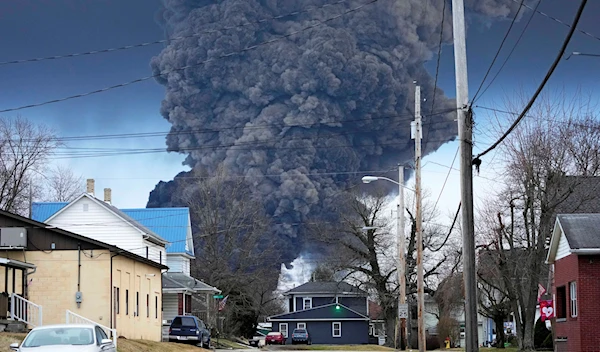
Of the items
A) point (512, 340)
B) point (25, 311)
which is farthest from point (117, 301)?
point (512, 340)

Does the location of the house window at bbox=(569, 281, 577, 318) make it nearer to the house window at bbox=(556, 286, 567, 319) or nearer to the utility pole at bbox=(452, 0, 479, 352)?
the house window at bbox=(556, 286, 567, 319)

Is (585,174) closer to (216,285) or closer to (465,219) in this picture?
(465,219)

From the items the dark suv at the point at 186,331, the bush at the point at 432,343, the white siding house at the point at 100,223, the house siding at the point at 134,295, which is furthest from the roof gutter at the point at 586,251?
the bush at the point at 432,343

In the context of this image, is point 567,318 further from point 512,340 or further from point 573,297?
point 512,340

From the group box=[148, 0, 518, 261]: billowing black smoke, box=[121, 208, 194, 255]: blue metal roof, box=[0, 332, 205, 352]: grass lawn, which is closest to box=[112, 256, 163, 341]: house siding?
box=[0, 332, 205, 352]: grass lawn

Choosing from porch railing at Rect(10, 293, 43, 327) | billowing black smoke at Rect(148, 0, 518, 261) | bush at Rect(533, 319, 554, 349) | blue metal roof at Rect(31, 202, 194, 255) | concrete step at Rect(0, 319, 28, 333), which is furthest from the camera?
billowing black smoke at Rect(148, 0, 518, 261)

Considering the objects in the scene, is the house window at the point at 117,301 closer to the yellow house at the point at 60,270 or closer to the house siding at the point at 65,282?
the yellow house at the point at 60,270

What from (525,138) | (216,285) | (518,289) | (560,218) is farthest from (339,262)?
(560,218)

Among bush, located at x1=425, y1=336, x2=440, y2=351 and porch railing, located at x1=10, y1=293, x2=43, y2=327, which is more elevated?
porch railing, located at x1=10, y1=293, x2=43, y2=327
